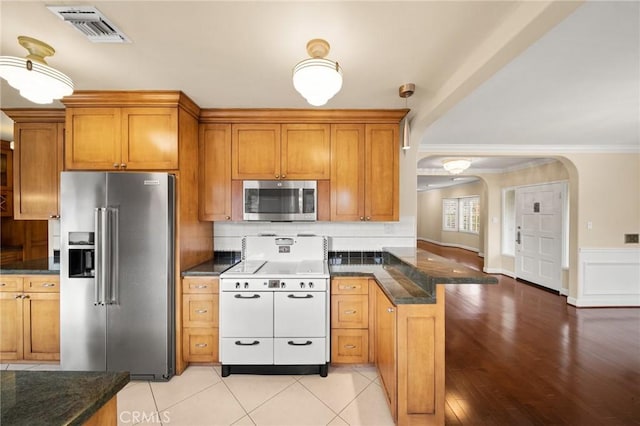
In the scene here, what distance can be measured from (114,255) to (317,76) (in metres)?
2.25

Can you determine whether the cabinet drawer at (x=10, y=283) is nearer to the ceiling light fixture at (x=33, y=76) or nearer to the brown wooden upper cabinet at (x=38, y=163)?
the brown wooden upper cabinet at (x=38, y=163)

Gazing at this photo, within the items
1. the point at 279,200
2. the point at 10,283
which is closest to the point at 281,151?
the point at 279,200

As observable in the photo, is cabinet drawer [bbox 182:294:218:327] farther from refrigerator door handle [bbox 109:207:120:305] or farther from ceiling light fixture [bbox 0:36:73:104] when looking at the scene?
ceiling light fixture [bbox 0:36:73:104]

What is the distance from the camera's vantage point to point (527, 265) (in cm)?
576

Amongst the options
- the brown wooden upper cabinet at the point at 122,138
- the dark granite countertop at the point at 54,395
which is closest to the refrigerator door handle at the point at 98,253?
the brown wooden upper cabinet at the point at 122,138

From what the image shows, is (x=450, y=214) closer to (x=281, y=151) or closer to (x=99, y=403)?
(x=281, y=151)

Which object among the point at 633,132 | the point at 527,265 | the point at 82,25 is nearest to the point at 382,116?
the point at 82,25

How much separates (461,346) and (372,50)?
3158 millimetres

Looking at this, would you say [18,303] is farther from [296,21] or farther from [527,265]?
[527,265]

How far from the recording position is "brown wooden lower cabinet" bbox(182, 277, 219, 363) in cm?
253

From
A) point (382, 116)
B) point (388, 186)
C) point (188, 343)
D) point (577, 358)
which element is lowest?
point (577, 358)

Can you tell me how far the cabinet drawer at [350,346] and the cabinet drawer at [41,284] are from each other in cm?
272

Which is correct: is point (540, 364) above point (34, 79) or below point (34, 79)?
below

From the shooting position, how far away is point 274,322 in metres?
2.44
